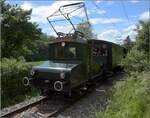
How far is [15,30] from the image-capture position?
31734 millimetres

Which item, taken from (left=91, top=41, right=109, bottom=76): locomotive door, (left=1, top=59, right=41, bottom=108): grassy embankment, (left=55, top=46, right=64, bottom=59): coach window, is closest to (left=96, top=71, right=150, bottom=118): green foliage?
(left=55, top=46, right=64, bottom=59): coach window

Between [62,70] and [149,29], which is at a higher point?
[149,29]

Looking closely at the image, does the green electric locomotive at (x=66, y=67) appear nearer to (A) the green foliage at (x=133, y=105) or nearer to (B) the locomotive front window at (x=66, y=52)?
(B) the locomotive front window at (x=66, y=52)

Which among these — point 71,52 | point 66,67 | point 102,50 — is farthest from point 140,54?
point 102,50

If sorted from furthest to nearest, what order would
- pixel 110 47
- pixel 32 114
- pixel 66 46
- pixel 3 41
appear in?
pixel 3 41 < pixel 110 47 < pixel 66 46 < pixel 32 114

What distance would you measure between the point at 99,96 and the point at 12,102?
3.99 meters

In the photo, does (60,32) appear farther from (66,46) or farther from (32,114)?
(32,114)

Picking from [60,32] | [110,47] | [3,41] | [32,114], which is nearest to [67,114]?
[32,114]

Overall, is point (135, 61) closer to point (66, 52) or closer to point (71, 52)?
point (71, 52)

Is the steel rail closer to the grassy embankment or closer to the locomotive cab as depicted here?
the locomotive cab

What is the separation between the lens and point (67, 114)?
11.1 meters

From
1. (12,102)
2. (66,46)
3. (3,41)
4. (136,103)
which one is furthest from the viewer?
(3,41)

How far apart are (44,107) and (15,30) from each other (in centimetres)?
2057

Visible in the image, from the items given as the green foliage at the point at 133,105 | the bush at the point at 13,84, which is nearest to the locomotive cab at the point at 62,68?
the bush at the point at 13,84
